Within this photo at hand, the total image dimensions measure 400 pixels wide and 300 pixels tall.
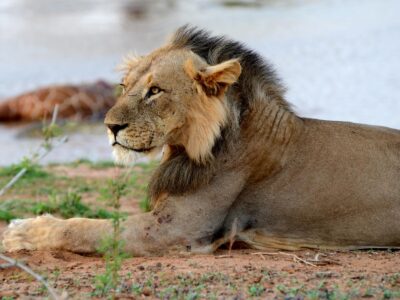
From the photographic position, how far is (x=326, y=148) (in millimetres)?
6031

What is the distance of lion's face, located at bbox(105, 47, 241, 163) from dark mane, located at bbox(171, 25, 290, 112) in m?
0.19

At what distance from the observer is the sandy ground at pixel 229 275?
4699 millimetres

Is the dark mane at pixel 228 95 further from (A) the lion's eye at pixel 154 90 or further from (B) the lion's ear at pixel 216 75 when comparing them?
(A) the lion's eye at pixel 154 90

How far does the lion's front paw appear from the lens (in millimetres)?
5922

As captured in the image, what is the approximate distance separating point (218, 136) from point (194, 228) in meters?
0.56

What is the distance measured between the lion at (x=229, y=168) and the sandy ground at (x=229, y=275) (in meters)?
0.12

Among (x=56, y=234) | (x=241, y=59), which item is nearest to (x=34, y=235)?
(x=56, y=234)

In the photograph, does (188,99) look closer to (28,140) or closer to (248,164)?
(248,164)

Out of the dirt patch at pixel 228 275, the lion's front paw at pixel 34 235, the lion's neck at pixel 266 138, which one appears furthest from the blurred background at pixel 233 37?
the dirt patch at pixel 228 275

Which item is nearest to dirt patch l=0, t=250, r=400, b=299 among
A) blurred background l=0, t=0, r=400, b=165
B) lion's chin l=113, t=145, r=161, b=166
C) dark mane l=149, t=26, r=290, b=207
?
dark mane l=149, t=26, r=290, b=207

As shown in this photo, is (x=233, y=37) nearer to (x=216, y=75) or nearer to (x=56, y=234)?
(x=216, y=75)

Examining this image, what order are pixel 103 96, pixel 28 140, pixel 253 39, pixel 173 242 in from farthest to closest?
1. pixel 253 39
2. pixel 103 96
3. pixel 28 140
4. pixel 173 242

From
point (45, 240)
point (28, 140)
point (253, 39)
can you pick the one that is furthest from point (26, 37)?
point (45, 240)

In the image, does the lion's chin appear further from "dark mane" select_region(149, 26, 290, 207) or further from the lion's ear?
the lion's ear
